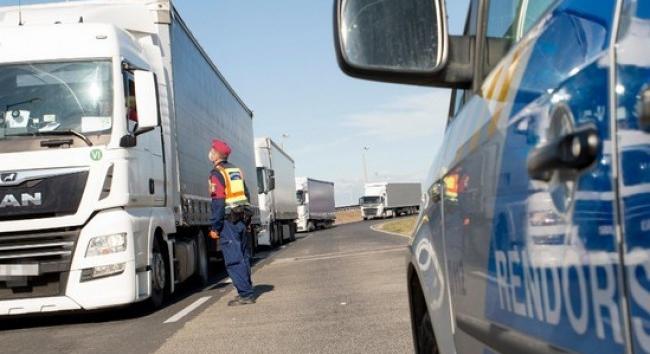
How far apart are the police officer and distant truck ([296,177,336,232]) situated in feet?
115

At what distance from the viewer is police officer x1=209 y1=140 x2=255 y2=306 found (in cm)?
912

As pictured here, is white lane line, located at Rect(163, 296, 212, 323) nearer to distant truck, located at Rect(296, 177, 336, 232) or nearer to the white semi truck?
the white semi truck

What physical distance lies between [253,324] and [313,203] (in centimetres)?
4111

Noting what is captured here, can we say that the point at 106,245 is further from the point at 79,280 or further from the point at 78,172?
the point at 78,172

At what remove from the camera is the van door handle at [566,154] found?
1429mm

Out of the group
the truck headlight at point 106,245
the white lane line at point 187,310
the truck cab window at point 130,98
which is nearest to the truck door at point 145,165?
the truck cab window at point 130,98

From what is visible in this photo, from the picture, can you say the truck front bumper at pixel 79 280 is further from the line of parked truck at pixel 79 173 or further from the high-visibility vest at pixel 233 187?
the high-visibility vest at pixel 233 187

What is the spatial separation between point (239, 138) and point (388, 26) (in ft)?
52.8

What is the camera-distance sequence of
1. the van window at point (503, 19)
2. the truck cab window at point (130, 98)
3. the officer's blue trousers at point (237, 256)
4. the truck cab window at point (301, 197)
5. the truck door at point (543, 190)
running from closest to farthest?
the truck door at point (543, 190) < the van window at point (503, 19) < the truck cab window at point (130, 98) < the officer's blue trousers at point (237, 256) < the truck cab window at point (301, 197)

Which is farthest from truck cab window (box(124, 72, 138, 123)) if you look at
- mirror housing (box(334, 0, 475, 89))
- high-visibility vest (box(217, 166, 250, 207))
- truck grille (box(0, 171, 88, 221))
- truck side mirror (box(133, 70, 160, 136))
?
mirror housing (box(334, 0, 475, 89))

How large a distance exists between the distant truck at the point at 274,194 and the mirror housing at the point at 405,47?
67.0ft

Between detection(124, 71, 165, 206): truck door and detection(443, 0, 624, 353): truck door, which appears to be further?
detection(124, 71, 165, 206): truck door

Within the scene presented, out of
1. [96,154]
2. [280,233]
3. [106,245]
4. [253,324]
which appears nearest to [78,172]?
[96,154]

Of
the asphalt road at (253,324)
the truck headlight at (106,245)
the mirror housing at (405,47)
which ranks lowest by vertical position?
the asphalt road at (253,324)
